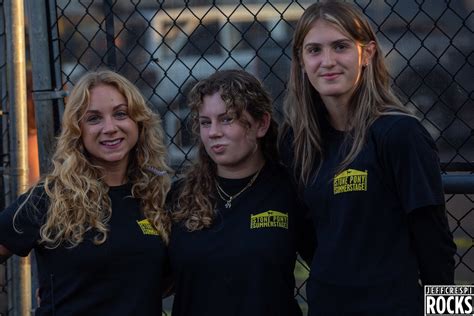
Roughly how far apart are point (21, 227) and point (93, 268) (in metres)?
0.30

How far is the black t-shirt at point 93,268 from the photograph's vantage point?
2678mm

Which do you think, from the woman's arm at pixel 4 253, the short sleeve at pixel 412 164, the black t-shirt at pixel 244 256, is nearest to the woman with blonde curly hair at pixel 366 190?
the short sleeve at pixel 412 164

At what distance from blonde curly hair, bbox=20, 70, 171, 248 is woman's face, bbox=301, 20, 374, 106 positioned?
729 millimetres

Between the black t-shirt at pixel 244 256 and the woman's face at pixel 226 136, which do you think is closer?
the black t-shirt at pixel 244 256

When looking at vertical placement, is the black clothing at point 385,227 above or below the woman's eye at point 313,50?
below

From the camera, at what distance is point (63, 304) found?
107 inches

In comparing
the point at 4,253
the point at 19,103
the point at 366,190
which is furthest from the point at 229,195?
the point at 19,103

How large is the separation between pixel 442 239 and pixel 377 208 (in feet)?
0.79

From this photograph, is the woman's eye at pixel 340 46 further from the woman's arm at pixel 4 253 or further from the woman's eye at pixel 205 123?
the woman's arm at pixel 4 253

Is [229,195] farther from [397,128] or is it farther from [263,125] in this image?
[397,128]

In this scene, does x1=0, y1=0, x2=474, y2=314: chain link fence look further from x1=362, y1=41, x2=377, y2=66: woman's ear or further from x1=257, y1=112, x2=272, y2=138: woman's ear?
x1=362, y1=41, x2=377, y2=66: woman's ear

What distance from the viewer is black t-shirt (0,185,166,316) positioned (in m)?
2.68

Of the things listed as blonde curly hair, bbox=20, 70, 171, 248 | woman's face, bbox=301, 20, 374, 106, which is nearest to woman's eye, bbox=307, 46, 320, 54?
woman's face, bbox=301, 20, 374, 106

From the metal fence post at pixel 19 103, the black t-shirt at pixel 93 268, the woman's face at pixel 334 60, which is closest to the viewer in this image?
the woman's face at pixel 334 60
